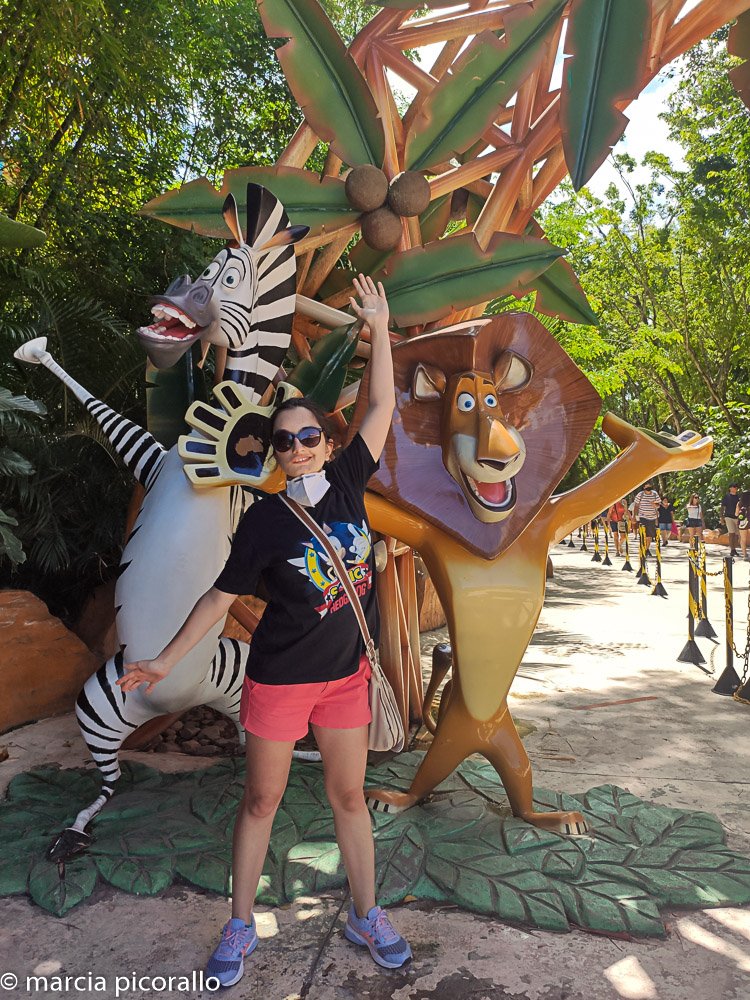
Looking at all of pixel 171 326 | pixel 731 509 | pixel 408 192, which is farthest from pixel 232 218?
pixel 731 509

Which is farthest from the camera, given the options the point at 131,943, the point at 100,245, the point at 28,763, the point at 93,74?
the point at 100,245

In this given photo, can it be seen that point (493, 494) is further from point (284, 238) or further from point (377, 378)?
point (284, 238)

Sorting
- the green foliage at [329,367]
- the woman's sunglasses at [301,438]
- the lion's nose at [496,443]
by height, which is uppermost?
the green foliage at [329,367]

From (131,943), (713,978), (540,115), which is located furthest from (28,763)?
(540,115)

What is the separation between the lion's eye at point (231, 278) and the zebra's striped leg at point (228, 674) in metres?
1.31

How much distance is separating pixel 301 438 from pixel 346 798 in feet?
3.04

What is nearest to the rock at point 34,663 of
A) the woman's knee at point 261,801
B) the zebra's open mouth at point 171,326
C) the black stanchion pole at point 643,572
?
the zebra's open mouth at point 171,326

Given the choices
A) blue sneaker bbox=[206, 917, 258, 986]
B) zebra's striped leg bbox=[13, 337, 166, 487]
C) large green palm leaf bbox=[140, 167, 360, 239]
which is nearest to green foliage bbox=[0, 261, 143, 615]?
zebra's striped leg bbox=[13, 337, 166, 487]

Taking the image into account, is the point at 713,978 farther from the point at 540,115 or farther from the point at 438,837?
the point at 540,115

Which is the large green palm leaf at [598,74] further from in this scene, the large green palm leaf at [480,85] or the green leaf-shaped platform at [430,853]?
the green leaf-shaped platform at [430,853]

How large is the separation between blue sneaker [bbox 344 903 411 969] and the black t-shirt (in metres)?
0.69

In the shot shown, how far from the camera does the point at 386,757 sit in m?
3.55

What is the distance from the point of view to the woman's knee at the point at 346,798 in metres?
2.04

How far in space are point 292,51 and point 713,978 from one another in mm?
3354
